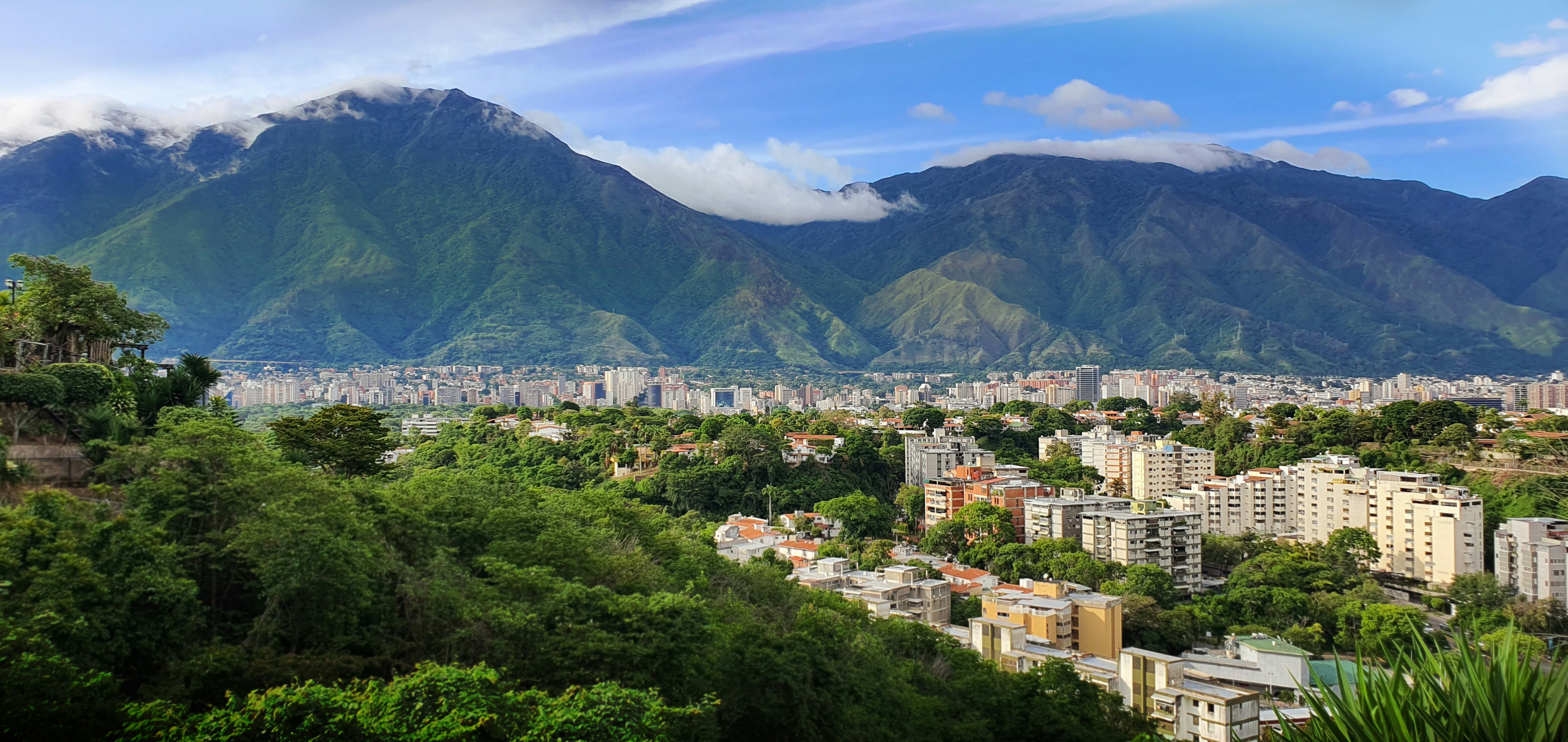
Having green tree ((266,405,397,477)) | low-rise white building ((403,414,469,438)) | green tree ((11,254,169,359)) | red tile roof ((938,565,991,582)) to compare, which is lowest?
red tile roof ((938,565,991,582))

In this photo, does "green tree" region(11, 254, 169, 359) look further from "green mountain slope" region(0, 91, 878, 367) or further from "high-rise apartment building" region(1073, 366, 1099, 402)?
"green mountain slope" region(0, 91, 878, 367)

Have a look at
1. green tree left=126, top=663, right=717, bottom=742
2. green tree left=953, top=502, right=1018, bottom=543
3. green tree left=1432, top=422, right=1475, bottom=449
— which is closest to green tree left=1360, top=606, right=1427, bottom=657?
green tree left=953, top=502, right=1018, bottom=543

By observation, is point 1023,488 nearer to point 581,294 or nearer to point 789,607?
point 789,607

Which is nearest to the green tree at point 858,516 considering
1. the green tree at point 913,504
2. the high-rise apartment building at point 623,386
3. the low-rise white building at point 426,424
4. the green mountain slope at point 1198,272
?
the green tree at point 913,504

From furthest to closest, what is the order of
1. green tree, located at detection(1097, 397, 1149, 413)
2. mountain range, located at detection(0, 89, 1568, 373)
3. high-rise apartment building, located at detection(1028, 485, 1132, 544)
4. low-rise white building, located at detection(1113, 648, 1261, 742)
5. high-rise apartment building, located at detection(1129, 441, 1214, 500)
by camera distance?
mountain range, located at detection(0, 89, 1568, 373) < green tree, located at detection(1097, 397, 1149, 413) < high-rise apartment building, located at detection(1129, 441, 1214, 500) < high-rise apartment building, located at detection(1028, 485, 1132, 544) < low-rise white building, located at detection(1113, 648, 1261, 742)

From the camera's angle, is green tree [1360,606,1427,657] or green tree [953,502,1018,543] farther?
green tree [953,502,1018,543]

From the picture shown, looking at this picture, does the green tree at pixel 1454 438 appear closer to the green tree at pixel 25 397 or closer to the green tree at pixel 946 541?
the green tree at pixel 946 541

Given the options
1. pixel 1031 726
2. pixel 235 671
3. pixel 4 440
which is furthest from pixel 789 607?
pixel 4 440
